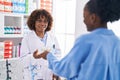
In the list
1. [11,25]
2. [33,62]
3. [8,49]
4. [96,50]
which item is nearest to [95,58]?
[96,50]

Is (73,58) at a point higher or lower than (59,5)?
lower

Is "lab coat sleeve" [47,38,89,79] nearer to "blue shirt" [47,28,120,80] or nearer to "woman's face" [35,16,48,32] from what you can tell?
"blue shirt" [47,28,120,80]

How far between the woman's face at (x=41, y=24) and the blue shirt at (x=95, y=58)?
3.60 ft

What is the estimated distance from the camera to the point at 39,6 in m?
3.22

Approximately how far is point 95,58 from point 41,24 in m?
1.20

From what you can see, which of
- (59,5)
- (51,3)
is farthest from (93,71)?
(59,5)

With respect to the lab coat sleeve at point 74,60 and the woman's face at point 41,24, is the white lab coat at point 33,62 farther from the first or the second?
the lab coat sleeve at point 74,60

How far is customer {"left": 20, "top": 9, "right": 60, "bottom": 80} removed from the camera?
86.0 inches

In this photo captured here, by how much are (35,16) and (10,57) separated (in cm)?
85

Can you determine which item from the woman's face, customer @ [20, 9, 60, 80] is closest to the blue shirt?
customer @ [20, 9, 60, 80]

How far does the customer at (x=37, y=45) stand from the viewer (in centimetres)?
218

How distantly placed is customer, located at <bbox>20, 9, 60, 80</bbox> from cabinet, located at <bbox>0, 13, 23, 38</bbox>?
0.58 m

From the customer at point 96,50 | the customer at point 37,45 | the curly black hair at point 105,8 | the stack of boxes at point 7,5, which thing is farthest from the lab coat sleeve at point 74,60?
the stack of boxes at point 7,5

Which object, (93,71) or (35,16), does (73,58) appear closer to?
(93,71)
